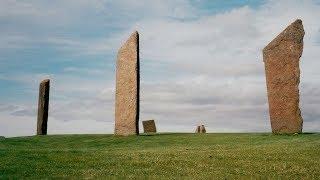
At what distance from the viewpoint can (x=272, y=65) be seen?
84.9 ft

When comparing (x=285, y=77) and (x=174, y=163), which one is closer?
(x=174, y=163)

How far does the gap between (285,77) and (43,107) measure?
16548mm

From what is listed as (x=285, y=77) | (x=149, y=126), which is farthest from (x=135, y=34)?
(x=149, y=126)

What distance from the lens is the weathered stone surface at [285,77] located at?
25250 mm

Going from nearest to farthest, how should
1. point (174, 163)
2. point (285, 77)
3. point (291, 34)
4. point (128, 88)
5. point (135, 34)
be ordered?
point (174, 163)
point (285, 77)
point (291, 34)
point (128, 88)
point (135, 34)

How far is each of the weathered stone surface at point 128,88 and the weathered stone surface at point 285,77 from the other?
7054 millimetres

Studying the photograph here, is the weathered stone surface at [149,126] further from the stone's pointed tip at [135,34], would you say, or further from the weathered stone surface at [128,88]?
the stone's pointed tip at [135,34]

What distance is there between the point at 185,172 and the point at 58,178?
11.2 feet

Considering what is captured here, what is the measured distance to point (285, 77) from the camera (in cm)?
2547

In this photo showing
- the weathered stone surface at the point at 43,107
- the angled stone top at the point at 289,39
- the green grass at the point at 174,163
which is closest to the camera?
the green grass at the point at 174,163

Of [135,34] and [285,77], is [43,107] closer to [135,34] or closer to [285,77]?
[135,34]

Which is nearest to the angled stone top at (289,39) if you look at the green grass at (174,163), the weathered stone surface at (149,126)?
the green grass at (174,163)

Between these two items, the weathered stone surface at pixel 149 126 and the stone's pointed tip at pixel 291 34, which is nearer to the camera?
the stone's pointed tip at pixel 291 34

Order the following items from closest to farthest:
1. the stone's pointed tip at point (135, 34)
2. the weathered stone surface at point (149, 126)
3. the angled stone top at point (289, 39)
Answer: the angled stone top at point (289, 39) → the stone's pointed tip at point (135, 34) → the weathered stone surface at point (149, 126)
